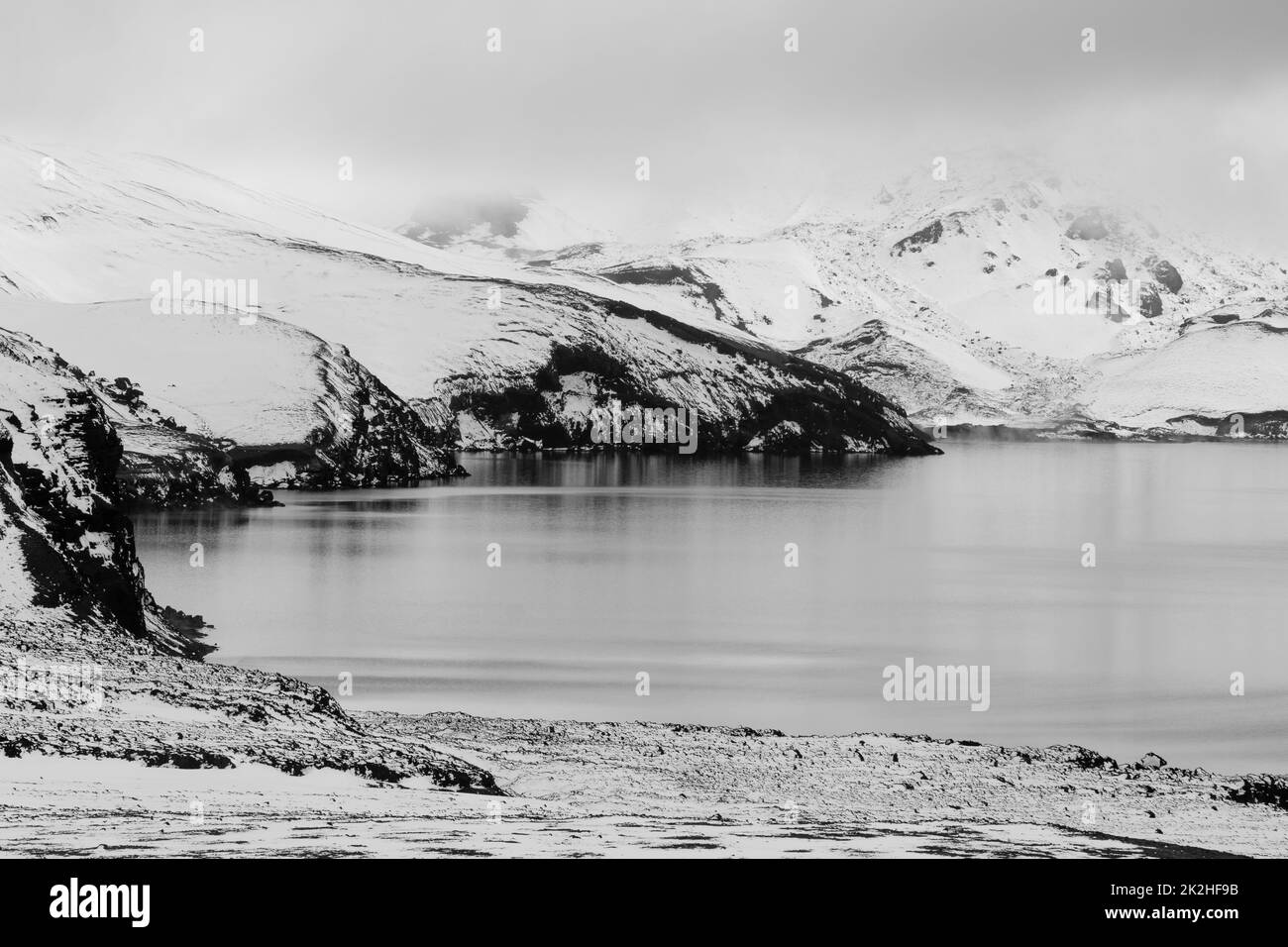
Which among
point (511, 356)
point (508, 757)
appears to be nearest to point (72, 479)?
point (508, 757)

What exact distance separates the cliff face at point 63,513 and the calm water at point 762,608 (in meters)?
4.74

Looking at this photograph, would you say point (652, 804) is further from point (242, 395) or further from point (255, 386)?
point (255, 386)

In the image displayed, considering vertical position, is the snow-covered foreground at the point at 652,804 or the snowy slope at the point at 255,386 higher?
the snowy slope at the point at 255,386

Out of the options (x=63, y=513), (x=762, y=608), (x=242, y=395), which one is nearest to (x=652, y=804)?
(x=63, y=513)

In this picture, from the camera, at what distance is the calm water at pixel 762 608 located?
1492 inches

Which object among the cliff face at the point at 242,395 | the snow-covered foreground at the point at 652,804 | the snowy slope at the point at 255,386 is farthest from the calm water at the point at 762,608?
the snowy slope at the point at 255,386

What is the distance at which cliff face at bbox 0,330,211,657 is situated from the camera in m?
34.1

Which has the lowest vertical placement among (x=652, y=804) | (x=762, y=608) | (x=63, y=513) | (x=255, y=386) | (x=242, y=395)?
(x=652, y=804)

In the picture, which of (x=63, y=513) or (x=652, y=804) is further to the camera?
(x=63, y=513)

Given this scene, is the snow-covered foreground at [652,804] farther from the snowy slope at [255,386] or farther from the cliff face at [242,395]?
the snowy slope at [255,386]

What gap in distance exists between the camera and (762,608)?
187 feet

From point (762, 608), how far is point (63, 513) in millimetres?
25664

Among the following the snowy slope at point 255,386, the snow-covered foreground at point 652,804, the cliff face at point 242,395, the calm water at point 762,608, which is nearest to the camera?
the snow-covered foreground at point 652,804
